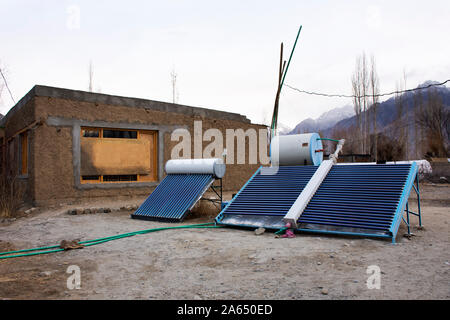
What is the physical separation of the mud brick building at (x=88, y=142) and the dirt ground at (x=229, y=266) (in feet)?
13.3

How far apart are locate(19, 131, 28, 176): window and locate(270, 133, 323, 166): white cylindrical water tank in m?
8.25

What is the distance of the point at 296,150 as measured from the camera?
25.8ft

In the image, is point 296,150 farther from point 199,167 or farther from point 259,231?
point 259,231

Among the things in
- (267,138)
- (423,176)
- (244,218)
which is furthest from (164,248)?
(423,176)

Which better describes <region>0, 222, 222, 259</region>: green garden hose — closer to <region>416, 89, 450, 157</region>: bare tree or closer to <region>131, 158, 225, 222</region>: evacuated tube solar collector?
<region>131, 158, 225, 222</region>: evacuated tube solar collector

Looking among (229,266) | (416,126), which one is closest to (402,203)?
(229,266)

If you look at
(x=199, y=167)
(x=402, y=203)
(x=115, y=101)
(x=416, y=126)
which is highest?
(x=416, y=126)

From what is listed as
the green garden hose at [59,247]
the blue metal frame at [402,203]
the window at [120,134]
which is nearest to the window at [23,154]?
the window at [120,134]

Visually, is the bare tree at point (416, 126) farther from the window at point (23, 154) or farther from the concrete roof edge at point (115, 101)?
the window at point (23, 154)

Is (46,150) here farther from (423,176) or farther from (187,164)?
(423,176)

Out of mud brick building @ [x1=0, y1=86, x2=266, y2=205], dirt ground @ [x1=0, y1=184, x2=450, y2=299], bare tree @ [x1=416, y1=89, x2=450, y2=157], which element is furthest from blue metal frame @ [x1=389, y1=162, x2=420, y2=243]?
bare tree @ [x1=416, y1=89, x2=450, y2=157]

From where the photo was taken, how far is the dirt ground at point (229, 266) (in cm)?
323

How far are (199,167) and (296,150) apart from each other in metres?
2.23

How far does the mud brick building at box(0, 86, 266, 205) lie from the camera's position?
1004cm
